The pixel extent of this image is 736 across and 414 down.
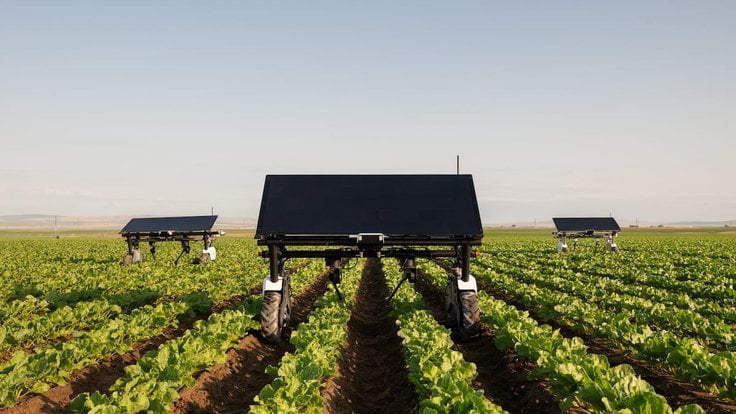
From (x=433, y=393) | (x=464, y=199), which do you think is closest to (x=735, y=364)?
(x=433, y=393)

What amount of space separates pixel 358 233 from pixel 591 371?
478 cm

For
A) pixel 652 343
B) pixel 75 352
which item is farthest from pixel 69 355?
pixel 652 343

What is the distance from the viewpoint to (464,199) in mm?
10820

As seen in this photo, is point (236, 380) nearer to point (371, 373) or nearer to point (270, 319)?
point (270, 319)

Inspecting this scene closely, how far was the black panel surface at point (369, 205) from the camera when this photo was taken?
10383 millimetres

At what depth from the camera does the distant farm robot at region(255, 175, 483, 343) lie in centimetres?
1037

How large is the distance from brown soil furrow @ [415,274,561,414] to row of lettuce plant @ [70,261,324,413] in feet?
12.4

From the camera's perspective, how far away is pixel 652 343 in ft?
28.9

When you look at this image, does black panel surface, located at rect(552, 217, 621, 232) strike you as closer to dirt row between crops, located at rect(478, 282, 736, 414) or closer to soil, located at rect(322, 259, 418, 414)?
soil, located at rect(322, 259, 418, 414)

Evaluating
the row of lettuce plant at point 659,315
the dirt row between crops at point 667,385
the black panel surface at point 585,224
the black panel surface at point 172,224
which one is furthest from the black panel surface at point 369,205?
the black panel surface at point 585,224

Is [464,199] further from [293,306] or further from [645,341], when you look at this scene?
[293,306]

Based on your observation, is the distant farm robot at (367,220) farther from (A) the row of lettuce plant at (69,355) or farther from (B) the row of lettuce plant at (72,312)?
(B) the row of lettuce plant at (72,312)

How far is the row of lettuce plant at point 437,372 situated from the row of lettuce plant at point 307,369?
1214mm

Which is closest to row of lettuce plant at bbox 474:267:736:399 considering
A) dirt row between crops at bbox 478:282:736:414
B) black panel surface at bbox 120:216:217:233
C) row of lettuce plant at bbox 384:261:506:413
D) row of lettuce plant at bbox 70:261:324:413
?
dirt row between crops at bbox 478:282:736:414
